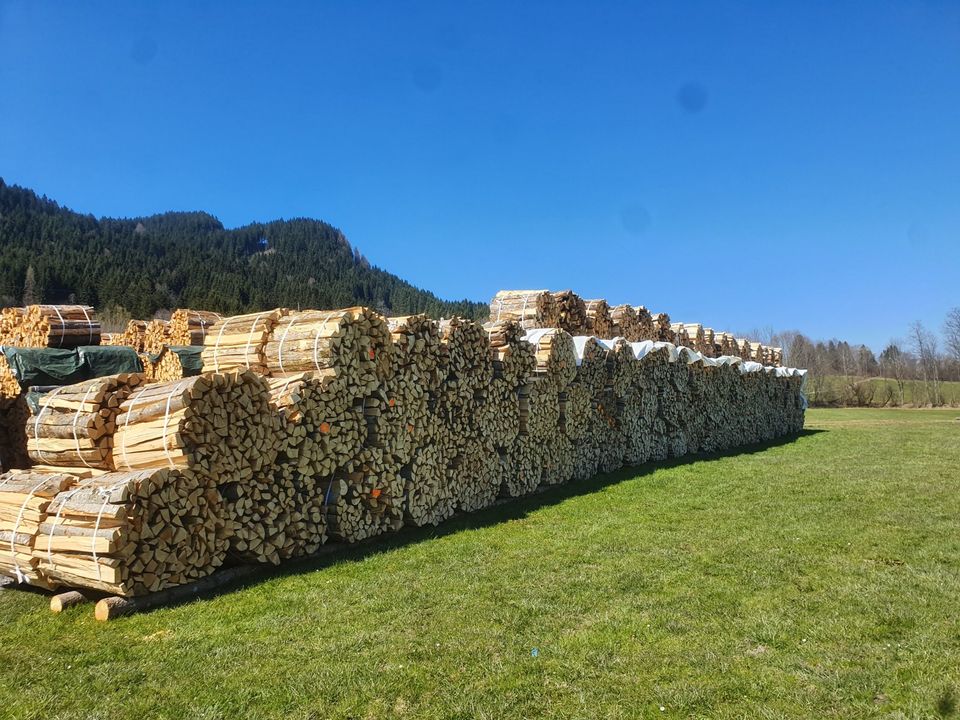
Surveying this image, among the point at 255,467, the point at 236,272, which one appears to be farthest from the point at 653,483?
the point at 236,272

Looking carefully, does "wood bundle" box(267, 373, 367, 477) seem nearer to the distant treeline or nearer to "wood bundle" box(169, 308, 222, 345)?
"wood bundle" box(169, 308, 222, 345)

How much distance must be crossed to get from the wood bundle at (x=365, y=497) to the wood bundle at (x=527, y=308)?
6.08 m

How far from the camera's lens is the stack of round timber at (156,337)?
14.9m

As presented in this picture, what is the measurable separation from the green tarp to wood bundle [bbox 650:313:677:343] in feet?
45.1

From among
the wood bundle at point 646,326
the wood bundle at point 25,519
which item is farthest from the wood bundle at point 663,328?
the wood bundle at point 25,519

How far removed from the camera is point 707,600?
591 cm

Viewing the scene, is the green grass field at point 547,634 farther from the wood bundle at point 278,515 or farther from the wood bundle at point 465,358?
the wood bundle at point 465,358

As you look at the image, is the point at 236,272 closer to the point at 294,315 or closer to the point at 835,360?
the point at 294,315

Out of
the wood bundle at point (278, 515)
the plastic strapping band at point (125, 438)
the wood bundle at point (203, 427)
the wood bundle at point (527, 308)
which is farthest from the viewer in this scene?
the wood bundle at point (527, 308)

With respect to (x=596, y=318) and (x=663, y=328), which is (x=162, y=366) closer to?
(x=596, y=318)

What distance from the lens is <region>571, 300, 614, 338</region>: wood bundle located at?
16.3m

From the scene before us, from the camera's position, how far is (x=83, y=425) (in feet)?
22.2

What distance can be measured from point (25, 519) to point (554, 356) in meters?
8.31

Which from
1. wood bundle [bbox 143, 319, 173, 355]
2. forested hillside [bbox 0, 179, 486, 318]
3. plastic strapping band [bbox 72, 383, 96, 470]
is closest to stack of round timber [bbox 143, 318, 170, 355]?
wood bundle [bbox 143, 319, 173, 355]
